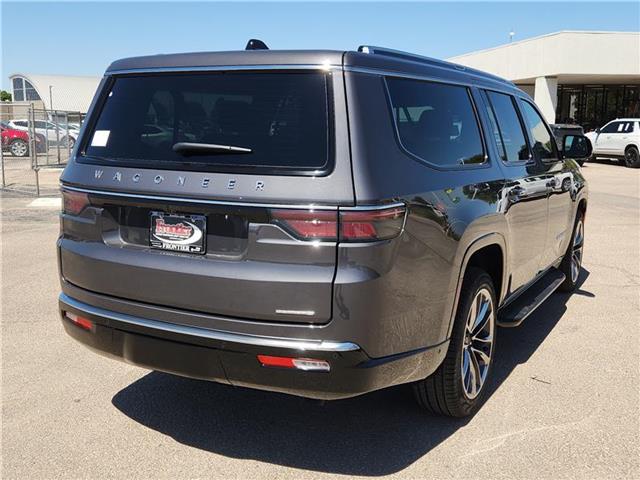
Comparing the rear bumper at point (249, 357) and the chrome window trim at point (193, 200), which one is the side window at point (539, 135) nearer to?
the rear bumper at point (249, 357)

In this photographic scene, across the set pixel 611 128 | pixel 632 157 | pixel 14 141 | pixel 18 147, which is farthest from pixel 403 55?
pixel 18 147

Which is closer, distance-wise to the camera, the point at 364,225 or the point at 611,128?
the point at 364,225

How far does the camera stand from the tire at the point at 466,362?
3404 mm

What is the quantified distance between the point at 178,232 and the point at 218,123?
21.5 inches

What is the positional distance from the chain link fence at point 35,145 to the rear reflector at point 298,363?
42.3 ft

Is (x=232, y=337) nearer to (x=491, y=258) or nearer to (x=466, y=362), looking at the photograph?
(x=466, y=362)

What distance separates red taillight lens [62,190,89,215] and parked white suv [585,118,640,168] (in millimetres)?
25125

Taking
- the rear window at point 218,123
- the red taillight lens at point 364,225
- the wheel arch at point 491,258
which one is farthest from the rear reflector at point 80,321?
the wheel arch at point 491,258

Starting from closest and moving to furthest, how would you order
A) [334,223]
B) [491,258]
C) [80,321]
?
[334,223] < [80,321] < [491,258]

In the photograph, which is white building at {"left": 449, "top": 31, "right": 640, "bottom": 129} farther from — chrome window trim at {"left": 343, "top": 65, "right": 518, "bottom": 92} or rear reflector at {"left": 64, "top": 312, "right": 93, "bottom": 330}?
rear reflector at {"left": 64, "top": 312, "right": 93, "bottom": 330}

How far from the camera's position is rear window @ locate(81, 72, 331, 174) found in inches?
109

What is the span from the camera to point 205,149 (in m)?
2.89

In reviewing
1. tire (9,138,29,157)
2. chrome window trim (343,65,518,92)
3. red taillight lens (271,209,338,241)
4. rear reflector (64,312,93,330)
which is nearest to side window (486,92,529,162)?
chrome window trim (343,65,518,92)

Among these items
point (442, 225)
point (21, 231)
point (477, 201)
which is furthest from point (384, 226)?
point (21, 231)
